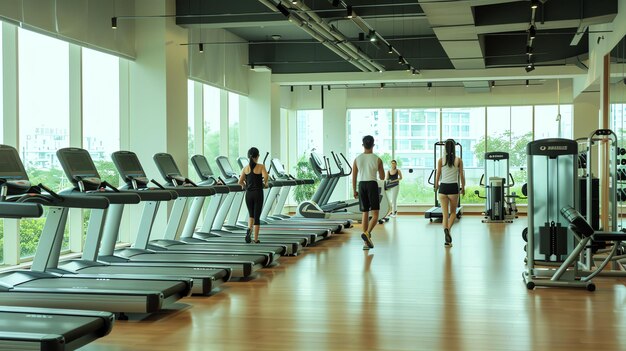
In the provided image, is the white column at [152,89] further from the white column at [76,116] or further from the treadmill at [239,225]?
the white column at [76,116]

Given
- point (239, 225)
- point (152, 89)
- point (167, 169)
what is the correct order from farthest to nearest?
1. point (239, 225)
2. point (152, 89)
3. point (167, 169)

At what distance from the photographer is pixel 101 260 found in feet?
23.7

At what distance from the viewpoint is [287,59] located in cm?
1554

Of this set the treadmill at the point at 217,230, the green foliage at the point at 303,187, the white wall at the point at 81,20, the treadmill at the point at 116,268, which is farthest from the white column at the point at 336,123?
the treadmill at the point at 116,268

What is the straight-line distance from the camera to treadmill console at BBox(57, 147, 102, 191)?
6.61 meters

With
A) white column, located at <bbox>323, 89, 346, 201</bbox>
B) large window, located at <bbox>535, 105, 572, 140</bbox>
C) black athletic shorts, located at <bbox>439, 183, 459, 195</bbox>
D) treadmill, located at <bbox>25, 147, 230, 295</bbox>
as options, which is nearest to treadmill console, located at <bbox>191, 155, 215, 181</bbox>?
treadmill, located at <bbox>25, 147, 230, 295</bbox>

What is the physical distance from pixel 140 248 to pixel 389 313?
351cm

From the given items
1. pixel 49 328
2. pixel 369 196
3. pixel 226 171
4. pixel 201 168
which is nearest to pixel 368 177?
pixel 369 196

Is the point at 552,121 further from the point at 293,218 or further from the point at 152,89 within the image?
the point at 152,89

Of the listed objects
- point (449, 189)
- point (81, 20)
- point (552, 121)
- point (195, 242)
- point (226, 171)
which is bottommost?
point (195, 242)

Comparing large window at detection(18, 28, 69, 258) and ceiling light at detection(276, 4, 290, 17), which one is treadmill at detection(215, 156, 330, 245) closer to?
large window at detection(18, 28, 69, 258)

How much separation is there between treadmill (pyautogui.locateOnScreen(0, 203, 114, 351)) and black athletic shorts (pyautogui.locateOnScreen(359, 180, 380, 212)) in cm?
560

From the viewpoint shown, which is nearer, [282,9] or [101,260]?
[101,260]

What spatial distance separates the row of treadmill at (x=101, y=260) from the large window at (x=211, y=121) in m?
4.08
